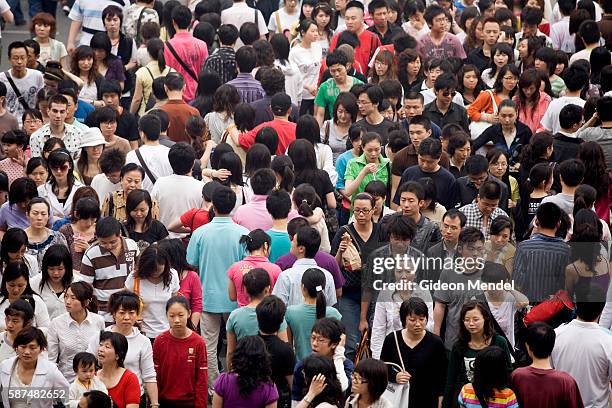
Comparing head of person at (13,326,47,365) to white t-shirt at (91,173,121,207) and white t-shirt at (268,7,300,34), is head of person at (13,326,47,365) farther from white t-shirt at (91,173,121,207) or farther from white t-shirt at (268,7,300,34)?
white t-shirt at (268,7,300,34)

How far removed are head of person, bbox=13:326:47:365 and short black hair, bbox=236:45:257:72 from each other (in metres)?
5.53

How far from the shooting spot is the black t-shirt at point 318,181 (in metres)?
11.9

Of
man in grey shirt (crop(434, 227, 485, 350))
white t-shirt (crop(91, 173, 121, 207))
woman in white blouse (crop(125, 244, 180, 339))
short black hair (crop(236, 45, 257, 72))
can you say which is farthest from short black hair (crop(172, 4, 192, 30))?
man in grey shirt (crop(434, 227, 485, 350))

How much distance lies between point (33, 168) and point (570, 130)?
4879mm

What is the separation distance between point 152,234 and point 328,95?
3.88 metres

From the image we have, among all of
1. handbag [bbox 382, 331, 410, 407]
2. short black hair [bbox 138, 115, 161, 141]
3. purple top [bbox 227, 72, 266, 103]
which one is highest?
short black hair [bbox 138, 115, 161, 141]

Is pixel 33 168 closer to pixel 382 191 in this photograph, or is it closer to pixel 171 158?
pixel 171 158

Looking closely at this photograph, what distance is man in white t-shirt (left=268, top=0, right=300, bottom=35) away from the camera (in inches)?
693

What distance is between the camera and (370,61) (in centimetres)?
1599

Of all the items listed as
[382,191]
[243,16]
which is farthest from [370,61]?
[382,191]

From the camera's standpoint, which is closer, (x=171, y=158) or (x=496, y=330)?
(x=496, y=330)

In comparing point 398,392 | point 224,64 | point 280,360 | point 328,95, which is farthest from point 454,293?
point 224,64

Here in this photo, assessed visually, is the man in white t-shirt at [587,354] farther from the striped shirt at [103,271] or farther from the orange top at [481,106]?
the orange top at [481,106]

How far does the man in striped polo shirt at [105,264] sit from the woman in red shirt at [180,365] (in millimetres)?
834
